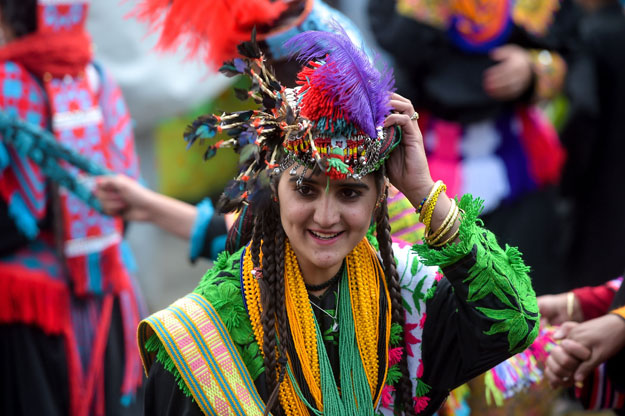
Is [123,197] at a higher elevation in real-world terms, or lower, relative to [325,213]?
lower

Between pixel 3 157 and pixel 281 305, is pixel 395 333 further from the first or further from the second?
pixel 3 157

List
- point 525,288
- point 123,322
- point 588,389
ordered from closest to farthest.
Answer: point 525,288, point 588,389, point 123,322

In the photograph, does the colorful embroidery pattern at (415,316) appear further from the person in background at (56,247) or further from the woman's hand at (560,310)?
the person in background at (56,247)

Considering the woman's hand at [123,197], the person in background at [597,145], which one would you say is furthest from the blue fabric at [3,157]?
the person in background at [597,145]

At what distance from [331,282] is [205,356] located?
42cm

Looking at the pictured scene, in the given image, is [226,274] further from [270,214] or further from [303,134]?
[303,134]

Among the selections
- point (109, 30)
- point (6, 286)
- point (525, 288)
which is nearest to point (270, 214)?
point (525, 288)

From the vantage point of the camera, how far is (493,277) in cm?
232

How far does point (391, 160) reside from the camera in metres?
2.43

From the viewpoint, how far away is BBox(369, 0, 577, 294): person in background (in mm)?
4617

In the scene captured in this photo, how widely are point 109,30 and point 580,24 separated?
8.86ft

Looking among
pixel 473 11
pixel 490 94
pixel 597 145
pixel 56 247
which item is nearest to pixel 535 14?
pixel 473 11

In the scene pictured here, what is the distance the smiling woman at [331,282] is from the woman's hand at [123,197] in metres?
1.13

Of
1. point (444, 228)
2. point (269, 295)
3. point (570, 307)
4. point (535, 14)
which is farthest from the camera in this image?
point (535, 14)
